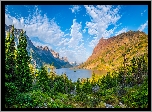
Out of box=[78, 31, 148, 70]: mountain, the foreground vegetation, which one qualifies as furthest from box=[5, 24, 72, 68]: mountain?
box=[78, 31, 148, 70]: mountain

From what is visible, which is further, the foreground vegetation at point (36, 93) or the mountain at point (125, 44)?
the mountain at point (125, 44)

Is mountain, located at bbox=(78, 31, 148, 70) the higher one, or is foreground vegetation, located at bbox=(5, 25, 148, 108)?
mountain, located at bbox=(78, 31, 148, 70)

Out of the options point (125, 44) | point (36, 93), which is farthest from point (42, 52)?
point (125, 44)

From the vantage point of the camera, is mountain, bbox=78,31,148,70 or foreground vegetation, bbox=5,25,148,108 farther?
mountain, bbox=78,31,148,70

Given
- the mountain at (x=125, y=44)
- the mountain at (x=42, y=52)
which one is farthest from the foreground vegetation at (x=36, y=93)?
the mountain at (x=125, y=44)

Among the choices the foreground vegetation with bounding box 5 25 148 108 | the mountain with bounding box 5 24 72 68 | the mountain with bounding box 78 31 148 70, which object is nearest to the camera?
the foreground vegetation with bounding box 5 25 148 108

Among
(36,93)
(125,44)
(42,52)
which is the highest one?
(125,44)

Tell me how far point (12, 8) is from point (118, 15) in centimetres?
303

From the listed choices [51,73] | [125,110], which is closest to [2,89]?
[125,110]

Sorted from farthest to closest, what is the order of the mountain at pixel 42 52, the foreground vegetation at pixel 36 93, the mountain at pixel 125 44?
the mountain at pixel 42 52, the mountain at pixel 125 44, the foreground vegetation at pixel 36 93

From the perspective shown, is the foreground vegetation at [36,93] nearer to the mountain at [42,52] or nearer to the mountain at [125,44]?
the mountain at [42,52]

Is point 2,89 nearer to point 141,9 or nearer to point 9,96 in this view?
point 9,96

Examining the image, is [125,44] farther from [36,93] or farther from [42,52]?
[36,93]

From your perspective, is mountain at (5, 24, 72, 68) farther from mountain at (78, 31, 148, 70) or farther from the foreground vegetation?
mountain at (78, 31, 148, 70)
